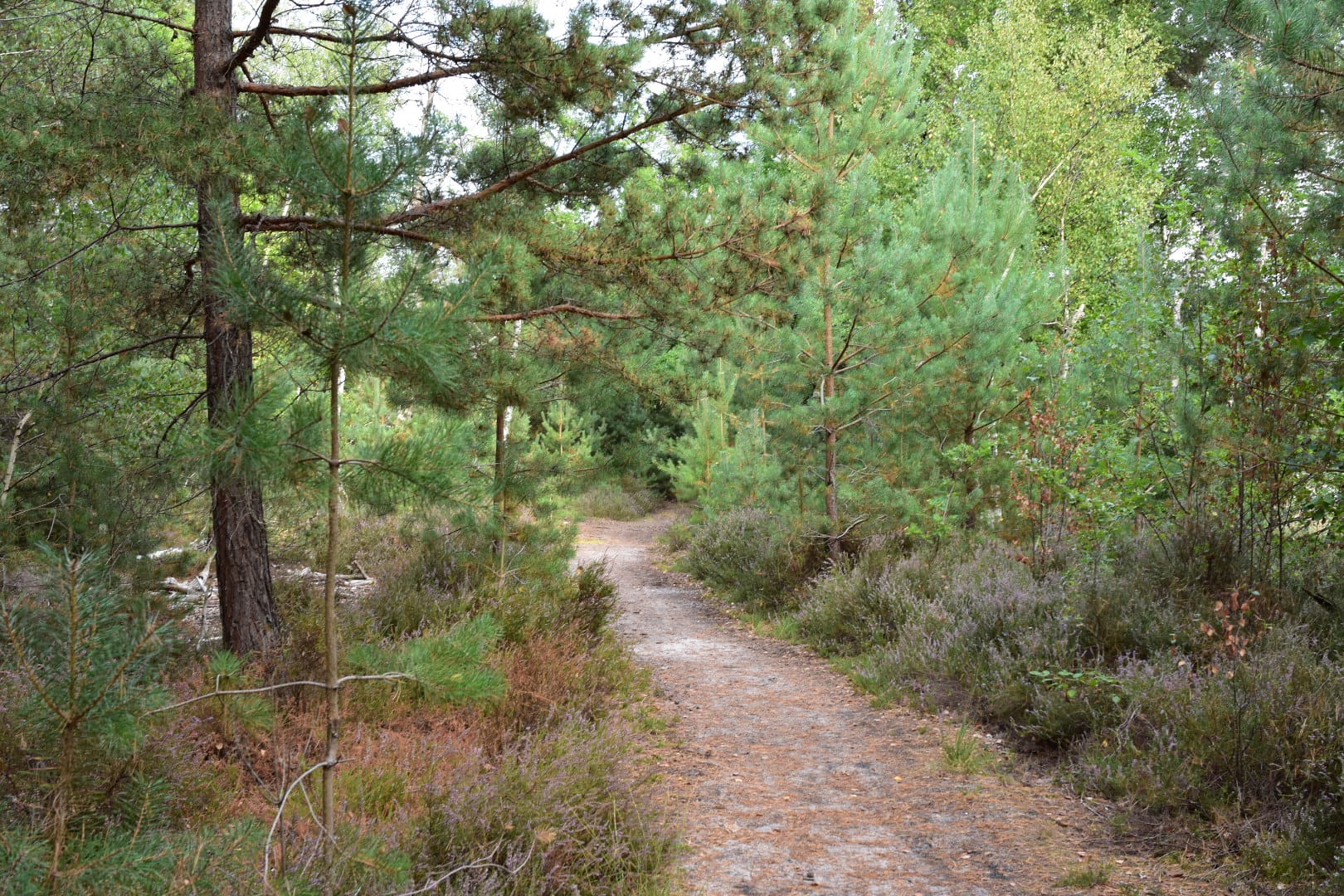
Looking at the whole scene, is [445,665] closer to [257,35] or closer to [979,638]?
[257,35]

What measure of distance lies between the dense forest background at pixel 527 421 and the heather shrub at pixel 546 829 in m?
0.03

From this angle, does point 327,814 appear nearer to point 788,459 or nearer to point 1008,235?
point 788,459

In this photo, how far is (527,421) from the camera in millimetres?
10352

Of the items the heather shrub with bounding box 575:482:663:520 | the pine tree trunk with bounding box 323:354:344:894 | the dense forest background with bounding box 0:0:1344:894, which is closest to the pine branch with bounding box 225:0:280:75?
the dense forest background with bounding box 0:0:1344:894

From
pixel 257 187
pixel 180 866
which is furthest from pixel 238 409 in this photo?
pixel 257 187

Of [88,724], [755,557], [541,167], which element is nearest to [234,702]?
[88,724]

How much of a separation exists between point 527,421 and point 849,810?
629 cm

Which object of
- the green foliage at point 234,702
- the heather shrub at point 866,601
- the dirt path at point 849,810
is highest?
the green foliage at point 234,702

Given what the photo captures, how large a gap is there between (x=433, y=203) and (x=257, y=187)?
110 centimetres

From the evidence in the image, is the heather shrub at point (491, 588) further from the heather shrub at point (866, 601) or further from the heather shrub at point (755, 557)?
the heather shrub at point (755, 557)

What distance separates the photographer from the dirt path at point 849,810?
430cm

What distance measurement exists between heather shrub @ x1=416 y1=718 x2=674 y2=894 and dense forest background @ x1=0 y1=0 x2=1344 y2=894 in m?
0.03

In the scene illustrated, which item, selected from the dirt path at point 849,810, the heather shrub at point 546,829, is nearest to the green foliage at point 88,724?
the heather shrub at point 546,829

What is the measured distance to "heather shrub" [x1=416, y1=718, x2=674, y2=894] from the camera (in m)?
3.61
